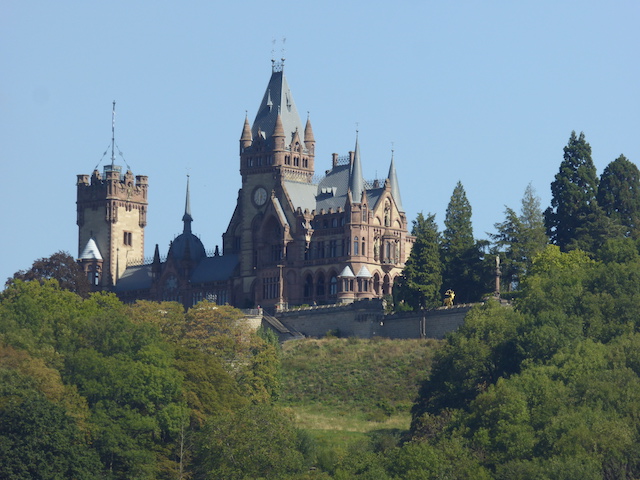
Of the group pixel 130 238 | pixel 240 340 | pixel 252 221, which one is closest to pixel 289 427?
pixel 240 340

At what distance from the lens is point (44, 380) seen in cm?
10988

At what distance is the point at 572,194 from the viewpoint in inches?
5694

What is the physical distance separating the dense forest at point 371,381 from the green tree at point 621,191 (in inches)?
80.1

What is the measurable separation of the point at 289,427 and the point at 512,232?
3855 centimetres

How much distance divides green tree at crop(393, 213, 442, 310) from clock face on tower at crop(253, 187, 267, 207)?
17836mm

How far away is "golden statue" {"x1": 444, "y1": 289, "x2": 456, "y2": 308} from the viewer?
142m

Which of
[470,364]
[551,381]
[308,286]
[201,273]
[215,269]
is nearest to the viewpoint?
[551,381]

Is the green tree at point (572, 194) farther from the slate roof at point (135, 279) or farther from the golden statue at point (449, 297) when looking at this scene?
the slate roof at point (135, 279)

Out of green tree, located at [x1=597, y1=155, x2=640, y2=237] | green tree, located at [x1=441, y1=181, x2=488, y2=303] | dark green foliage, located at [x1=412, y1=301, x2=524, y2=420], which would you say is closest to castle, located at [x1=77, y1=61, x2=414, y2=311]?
green tree, located at [x1=441, y1=181, x2=488, y2=303]

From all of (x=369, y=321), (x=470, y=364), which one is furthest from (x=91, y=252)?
(x=470, y=364)

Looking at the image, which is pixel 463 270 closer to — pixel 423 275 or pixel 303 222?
pixel 423 275

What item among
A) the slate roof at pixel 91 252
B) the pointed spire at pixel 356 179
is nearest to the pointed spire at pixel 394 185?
the pointed spire at pixel 356 179

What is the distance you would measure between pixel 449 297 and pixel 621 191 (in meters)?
14.0

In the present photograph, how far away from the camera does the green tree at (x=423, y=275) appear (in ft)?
462
